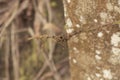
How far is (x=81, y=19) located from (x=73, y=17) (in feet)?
0.10

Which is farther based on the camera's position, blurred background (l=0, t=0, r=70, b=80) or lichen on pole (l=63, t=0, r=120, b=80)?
blurred background (l=0, t=0, r=70, b=80)

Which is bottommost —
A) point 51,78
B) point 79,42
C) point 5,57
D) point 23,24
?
point 51,78

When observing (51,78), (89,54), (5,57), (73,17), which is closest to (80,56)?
(89,54)

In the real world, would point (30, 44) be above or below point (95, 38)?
below

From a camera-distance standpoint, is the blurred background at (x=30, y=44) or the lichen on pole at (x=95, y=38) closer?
the lichen on pole at (x=95, y=38)

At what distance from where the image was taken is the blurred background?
2346 mm

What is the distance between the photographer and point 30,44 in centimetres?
248

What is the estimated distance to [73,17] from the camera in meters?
1.00

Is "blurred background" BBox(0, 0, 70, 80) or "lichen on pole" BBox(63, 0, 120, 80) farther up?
"lichen on pole" BBox(63, 0, 120, 80)

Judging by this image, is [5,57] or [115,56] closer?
[115,56]

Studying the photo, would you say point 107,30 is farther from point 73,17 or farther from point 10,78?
point 10,78

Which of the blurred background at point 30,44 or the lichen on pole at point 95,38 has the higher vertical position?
the lichen on pole at point 95,38

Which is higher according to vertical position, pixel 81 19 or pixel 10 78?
pixel 81 19

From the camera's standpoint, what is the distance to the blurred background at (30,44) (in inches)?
92.4
